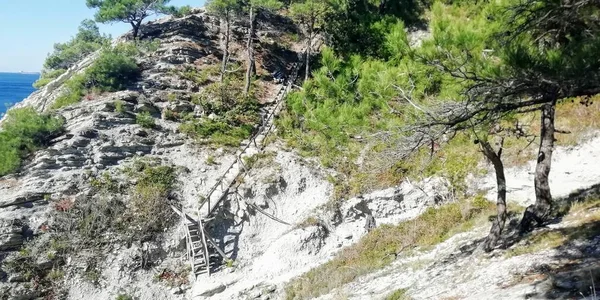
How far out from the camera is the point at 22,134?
16141 millimetres

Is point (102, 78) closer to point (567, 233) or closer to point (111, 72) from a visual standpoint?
point (111, 72)

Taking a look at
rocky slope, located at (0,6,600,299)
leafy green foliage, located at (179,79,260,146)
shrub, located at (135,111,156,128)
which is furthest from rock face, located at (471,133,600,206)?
shrub, located at (135,111,156,128)

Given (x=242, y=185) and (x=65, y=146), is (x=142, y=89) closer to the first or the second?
(x=65, y=146)

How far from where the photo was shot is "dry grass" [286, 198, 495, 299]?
1180 cm

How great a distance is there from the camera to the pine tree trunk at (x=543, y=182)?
9.20 meters

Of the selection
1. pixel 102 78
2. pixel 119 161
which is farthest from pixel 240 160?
pixel 102 78

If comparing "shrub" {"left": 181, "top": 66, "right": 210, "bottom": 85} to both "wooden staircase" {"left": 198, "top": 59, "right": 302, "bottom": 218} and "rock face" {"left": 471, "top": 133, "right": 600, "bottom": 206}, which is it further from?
"rock face" {"left": 471, "top": 133, "right": 600, "bottom": 206}

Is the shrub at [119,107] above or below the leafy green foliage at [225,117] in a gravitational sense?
above

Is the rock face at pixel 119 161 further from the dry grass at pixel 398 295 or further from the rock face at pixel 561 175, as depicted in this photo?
the rock face at pixel 561 175

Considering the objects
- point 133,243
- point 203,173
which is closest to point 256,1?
point 203,173

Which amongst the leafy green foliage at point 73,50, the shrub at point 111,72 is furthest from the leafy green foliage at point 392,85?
the leafy green foliage at point 73,50

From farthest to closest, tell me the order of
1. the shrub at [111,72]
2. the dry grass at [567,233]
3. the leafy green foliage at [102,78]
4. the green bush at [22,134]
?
the shrub at [111,72], the leafy green foliage at [102,78], the green bush at [22,134], the dry grass at [567,233]

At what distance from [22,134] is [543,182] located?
16.8 metres

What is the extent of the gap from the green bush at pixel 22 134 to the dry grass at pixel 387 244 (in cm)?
1080
